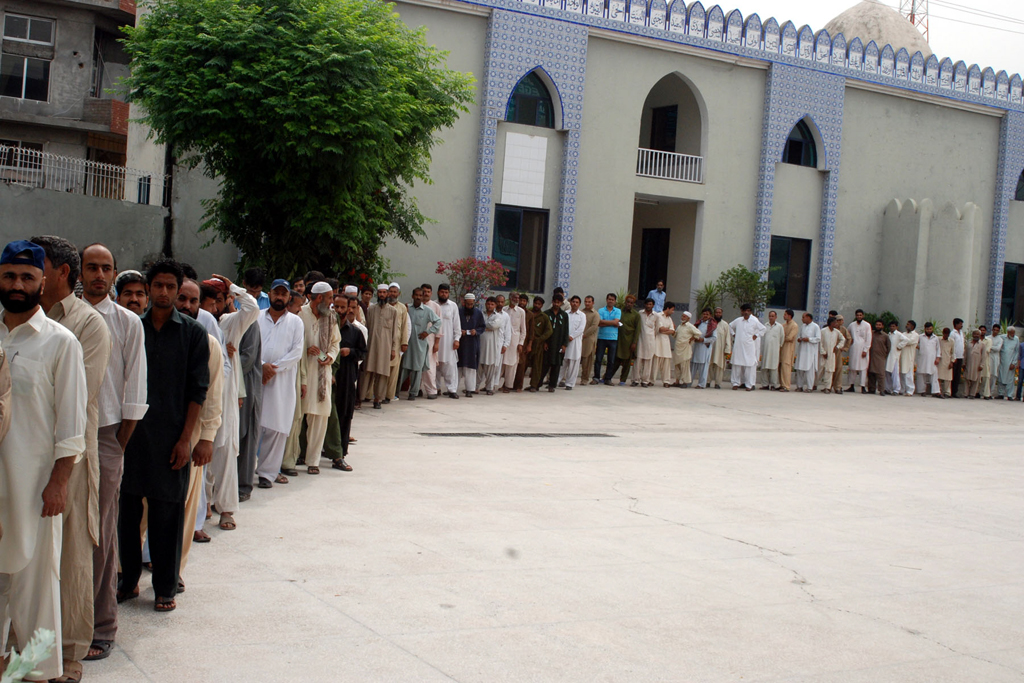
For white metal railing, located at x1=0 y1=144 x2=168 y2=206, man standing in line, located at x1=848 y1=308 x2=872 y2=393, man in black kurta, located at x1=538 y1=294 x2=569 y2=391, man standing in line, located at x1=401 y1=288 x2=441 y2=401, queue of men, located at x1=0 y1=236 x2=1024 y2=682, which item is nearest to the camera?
queue of men, located at x1=0 y1=236 x2=1024 y2=682

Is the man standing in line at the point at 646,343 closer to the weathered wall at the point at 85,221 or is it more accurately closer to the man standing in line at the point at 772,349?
the man standing in line at the point at 772,349

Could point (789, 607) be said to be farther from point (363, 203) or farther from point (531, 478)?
point (363, 203)

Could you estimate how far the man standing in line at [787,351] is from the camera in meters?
20.5

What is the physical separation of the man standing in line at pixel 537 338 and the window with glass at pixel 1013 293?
14.8 m

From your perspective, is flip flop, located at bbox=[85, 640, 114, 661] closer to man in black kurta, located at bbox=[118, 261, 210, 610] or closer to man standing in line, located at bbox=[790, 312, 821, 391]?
man in black kurta, located at bbox=[118, 261, 210, 610]

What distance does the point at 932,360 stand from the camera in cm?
2230

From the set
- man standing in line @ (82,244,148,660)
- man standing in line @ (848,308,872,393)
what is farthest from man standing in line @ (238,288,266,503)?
man standing in line @ (848,308,872,393)

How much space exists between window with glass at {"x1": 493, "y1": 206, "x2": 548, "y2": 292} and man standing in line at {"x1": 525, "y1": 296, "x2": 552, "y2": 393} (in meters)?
3.45

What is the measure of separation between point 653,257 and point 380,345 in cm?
1212

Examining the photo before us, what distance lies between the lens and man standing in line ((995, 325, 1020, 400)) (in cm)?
2270

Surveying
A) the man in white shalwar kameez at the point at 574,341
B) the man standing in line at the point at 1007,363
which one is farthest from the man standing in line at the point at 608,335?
the man standing in line at the point at 1007,363

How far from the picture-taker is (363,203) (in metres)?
15.4

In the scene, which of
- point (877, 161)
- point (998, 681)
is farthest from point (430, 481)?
point (877, 161)

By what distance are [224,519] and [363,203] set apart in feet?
31.8
